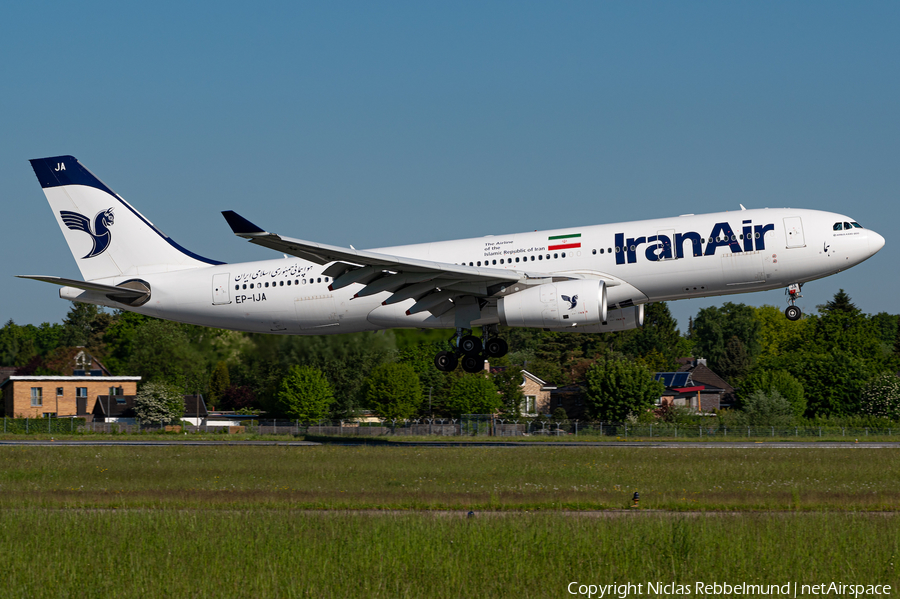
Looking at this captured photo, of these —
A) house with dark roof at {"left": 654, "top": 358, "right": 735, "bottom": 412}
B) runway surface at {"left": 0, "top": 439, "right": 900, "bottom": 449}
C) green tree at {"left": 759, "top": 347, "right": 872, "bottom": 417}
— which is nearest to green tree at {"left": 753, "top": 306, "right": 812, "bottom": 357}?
house with dark roof at {"left": 654, "top": 358, "right": 735, "bottom": 412}

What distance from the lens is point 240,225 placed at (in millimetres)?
28953

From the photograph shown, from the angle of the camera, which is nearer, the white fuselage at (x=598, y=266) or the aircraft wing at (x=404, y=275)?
the aircraft wing at (x=404, y=275)

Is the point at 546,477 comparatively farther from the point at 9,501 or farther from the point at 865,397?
the point at 865,397

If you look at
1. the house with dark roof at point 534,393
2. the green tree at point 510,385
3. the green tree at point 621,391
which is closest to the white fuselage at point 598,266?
the green tree at point 621,391

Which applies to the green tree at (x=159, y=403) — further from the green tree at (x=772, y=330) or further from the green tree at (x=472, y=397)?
the green tree at (x=772, y=330)

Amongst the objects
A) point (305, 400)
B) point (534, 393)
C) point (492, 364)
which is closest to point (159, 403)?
point (305, 400)

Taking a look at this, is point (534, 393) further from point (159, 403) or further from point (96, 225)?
point (96, 225)

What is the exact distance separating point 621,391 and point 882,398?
24.3 meters

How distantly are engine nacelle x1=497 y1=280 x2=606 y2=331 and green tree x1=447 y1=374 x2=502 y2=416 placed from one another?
54.3 metres

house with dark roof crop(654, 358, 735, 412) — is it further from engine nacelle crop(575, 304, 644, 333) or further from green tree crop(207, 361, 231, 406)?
engine nacelle crop(575, 304, 644, 333)

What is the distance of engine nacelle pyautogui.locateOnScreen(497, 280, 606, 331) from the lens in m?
33.4

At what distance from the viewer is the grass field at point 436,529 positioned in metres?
16.2

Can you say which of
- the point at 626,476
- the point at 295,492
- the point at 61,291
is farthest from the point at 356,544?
the point at 61,291

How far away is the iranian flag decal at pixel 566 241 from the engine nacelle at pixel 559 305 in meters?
1.64
